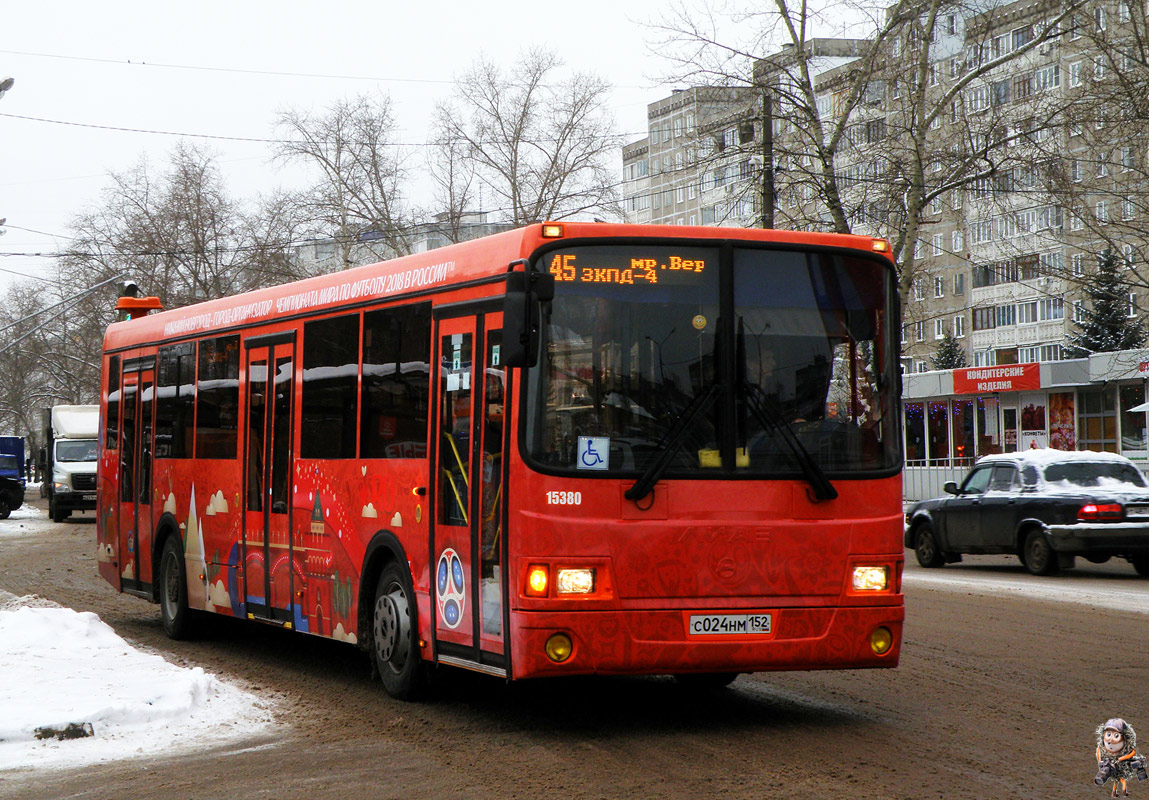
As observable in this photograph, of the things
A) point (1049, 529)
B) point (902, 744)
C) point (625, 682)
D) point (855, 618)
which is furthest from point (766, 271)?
point (1049, 529)

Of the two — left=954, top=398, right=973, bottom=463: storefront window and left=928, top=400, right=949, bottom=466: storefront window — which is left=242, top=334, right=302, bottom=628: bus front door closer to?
left=954, top=398, right=973, bottom=463: storefront window

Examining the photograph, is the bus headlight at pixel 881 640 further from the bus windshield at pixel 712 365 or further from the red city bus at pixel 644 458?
the bus windshield at pixel 712 365

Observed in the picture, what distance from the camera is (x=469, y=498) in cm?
902

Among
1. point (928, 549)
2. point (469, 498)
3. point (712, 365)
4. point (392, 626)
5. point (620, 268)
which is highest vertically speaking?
point (620, 268)

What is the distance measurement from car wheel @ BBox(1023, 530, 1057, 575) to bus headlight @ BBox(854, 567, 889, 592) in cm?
1243

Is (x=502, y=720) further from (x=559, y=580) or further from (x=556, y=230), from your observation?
(x=556, y=230)

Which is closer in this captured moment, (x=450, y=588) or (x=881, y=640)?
(x=881, y=640)

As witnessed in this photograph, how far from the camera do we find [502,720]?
9.23m

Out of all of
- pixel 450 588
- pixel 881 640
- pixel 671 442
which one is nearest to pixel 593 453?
pixel 671 442

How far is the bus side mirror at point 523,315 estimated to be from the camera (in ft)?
26.8

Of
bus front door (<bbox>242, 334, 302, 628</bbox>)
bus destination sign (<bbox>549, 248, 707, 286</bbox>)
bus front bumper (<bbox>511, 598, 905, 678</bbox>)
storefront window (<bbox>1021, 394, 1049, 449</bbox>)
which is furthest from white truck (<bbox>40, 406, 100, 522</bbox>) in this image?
bus front bumper (<bbox>511, 598, 905, 678</bbox>)

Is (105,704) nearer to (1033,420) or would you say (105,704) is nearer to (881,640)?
(881,640)

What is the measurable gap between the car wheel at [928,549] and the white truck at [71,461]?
26340 mm

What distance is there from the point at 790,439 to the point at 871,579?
885 mm
